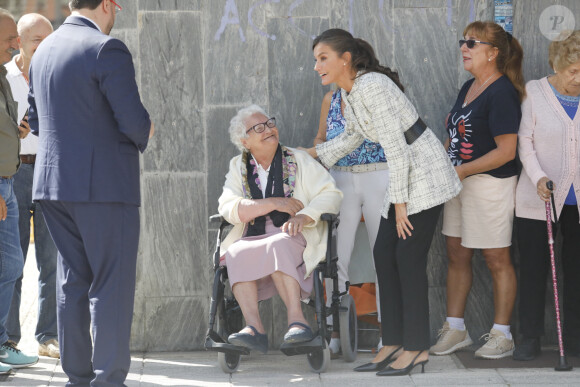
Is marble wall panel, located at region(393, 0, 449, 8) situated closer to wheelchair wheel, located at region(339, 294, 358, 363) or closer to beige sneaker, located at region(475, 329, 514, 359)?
wheelchair wheel, located at region(339, 294, 358, 363)

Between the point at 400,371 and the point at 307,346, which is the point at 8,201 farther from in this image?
the point at 400,371

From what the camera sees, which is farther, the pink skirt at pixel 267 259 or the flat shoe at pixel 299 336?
the pink skirt at pixel 267 259

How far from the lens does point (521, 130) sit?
5.84 metres

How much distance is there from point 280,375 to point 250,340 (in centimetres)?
33

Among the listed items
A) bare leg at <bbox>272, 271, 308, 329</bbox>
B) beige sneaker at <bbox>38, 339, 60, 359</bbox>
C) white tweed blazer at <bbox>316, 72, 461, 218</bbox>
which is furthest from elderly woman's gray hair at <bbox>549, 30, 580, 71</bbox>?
beige sneaker at <bbox>38, 339, 60, 359</bbox>

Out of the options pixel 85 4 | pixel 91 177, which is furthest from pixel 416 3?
pixel 91 177

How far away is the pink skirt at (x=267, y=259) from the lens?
5.57m

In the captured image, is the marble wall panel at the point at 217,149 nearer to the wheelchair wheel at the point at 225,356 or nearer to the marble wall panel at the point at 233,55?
the marble wall panel at the point at 233,55

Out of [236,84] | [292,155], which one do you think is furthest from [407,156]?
[236,84]

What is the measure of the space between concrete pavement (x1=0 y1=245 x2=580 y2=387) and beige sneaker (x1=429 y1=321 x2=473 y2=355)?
0.07 meters

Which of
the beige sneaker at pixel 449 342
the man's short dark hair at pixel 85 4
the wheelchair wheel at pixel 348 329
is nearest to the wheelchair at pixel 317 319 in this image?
the wheelchair wheel at pixel 348 329

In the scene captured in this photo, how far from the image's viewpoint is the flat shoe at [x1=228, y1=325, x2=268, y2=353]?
5383mm

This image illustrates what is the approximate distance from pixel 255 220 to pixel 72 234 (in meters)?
1.48

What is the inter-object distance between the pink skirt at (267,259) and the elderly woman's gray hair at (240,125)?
0.65 meters
